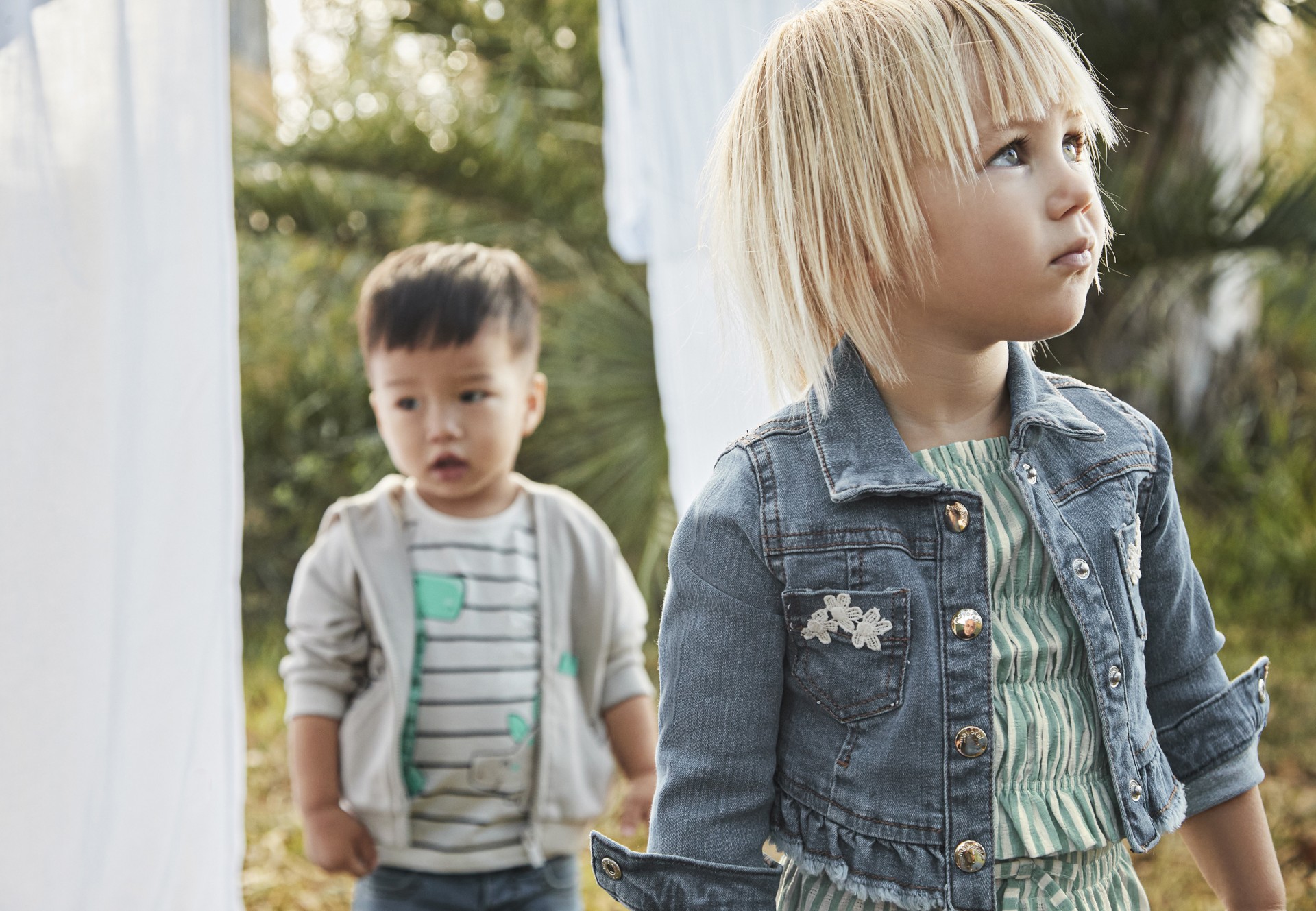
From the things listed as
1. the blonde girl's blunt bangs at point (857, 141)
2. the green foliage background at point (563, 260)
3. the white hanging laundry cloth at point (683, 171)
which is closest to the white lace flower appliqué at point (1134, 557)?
the blonde girl's blunt bangs at point (857, 141)

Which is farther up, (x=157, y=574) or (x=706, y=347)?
(x=706, y=347)

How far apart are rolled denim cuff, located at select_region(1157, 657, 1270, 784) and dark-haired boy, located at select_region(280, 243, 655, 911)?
814 millimetres

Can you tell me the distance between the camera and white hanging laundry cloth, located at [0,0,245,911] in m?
1.10

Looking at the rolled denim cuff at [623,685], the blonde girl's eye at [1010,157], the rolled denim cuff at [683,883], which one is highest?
the blonde girl's eye at [1010,157]

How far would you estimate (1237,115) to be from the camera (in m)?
3.84

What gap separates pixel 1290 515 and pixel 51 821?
3727 millimetres

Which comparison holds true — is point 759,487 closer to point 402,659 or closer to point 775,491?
point 775,491

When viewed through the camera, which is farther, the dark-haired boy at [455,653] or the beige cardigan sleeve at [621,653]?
the beige cardigan sleeve at [621,653]

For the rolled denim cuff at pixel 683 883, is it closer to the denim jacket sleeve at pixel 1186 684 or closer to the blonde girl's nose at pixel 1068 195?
the denim jacket sleeve at pixel 1186 684

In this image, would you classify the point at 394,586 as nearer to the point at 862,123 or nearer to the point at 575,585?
the point at 575,585

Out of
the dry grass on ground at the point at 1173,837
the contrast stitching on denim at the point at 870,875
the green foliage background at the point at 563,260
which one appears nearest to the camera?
the contrast stitching on denim at the point at 870,875

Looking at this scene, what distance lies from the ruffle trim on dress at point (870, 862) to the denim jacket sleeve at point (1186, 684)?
0.31 metres

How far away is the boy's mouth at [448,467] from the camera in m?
1.72

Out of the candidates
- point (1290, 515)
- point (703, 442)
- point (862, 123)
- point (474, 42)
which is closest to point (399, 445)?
point (703, 442)
